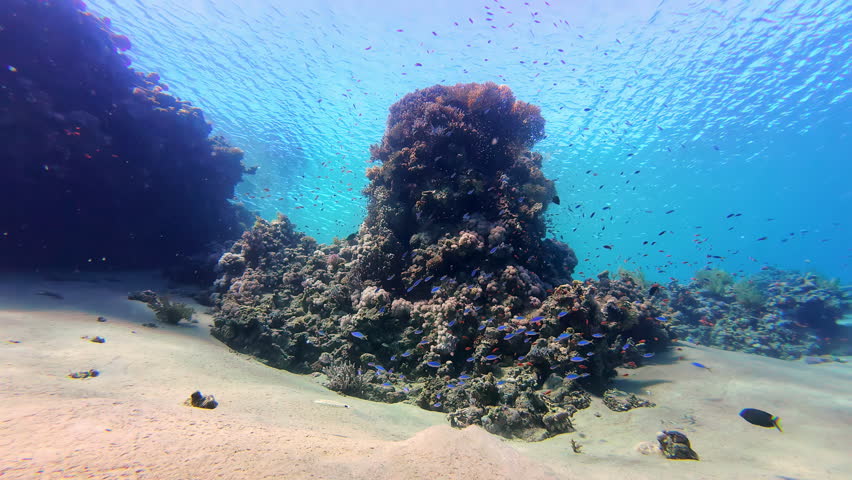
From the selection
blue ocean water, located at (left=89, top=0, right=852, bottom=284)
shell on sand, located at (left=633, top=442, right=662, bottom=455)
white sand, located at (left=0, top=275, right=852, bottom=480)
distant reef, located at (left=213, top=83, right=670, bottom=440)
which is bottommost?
shell on sand, located at (left=633, top=442, right=662, bottom=455)

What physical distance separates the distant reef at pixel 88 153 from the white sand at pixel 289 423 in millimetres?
6370

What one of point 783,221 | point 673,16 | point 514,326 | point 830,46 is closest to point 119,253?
point 514,326

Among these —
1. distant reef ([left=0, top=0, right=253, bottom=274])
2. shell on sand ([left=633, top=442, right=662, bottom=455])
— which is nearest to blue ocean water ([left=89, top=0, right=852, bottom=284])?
distant reef ([left=0, top=0, right=253, bottom=274])

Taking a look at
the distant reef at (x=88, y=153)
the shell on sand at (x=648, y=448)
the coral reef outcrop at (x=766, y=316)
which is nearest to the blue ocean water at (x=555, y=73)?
the coral reef outcrop at (x=766, y=316)

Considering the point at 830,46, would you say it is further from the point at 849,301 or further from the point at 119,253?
the point at 119,253

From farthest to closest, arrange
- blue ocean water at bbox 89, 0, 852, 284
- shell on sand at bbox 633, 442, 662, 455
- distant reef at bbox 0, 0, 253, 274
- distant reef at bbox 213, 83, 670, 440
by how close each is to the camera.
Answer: blue ocean water at bbox 89, 0, 852, 284 → distant reef at bbox 0, 0, 253, 274 → distant reef at bbox 213, 83, 670, 440 → shell on sand at bbox 633, 442, 662, 455

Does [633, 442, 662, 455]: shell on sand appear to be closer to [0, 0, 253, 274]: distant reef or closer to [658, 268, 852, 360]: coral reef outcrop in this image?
[658, 268, 852, 360]: coral reef outcrop

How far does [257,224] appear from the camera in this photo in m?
13.6

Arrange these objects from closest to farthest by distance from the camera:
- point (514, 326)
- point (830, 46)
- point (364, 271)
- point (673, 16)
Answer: point (514, 326), point (364, 271), point (673, 16), point (830, 46)

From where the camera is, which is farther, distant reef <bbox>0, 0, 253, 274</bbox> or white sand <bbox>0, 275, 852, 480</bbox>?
distant reef <bbox>0, 0, 253, 274</bbox>

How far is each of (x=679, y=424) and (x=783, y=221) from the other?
105486 mm

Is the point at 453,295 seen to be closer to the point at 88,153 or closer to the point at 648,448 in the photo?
the point at 648,448

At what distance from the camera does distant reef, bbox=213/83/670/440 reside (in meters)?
6.31

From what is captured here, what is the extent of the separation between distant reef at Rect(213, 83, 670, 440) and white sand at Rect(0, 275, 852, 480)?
65cm
